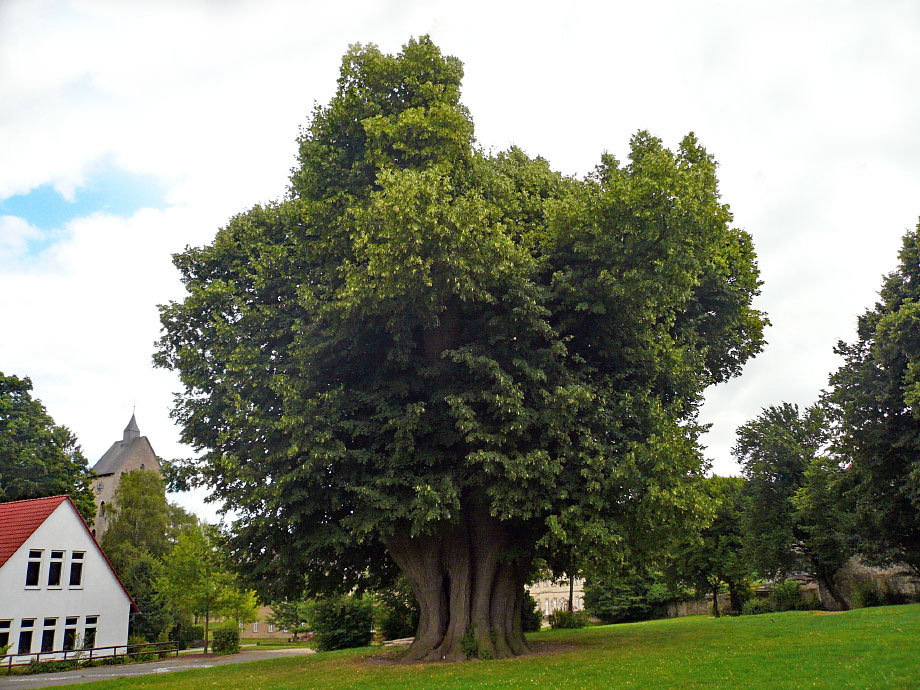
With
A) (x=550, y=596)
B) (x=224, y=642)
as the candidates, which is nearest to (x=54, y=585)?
(x=224, y=642)

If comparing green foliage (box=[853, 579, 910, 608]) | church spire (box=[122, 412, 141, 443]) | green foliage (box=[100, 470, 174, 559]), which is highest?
church spire (box=[122, 412, 141, 443])

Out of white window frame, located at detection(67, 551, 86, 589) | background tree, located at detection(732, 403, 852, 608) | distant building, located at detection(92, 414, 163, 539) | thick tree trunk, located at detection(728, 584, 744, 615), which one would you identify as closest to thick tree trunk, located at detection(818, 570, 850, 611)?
background tree, located at detection(732, 403, 852, 608)

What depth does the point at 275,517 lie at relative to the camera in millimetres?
19562

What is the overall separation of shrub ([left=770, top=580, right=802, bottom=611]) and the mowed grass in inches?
1004

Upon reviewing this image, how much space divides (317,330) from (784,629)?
18.6m

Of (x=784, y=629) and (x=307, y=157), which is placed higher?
(x=307, y=157)

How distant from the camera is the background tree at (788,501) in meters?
39.8

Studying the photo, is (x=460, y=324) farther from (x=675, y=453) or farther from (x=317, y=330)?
(x=675, y=453)

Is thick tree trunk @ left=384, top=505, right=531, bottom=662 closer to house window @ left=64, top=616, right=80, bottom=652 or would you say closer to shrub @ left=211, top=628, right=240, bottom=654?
shrub @ left=211, top=628, right=240, bottom=654

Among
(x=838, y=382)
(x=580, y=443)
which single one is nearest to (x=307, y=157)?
(x=580, y=443)

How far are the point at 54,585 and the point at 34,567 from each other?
1385mm

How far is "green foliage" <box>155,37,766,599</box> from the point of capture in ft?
55.9

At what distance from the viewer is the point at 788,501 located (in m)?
43.0

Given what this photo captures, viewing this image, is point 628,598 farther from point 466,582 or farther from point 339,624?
point 466,582
